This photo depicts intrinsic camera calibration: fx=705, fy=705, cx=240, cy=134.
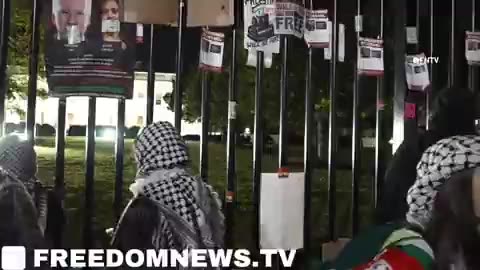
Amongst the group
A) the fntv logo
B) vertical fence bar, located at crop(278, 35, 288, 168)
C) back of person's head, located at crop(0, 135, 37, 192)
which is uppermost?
the fntv logo

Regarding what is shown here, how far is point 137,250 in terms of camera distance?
187 centimetres

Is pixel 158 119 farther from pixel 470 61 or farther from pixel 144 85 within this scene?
pixel 470 61

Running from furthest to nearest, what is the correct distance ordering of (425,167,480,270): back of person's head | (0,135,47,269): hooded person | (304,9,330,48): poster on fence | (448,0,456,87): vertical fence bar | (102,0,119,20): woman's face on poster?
1. (448,0,456,87): vertical fence bar
2. (304,9,330,48): poster on fence
3. (102,0,119,20): woman's face on poster
4. (0,135,47,269): hooded person
5. (425,167,480,270): back of person's head

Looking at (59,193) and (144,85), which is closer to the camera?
(59,193)

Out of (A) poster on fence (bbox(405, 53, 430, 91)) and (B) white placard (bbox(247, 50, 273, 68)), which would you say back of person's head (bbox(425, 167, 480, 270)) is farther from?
(A) poster on fence (bbox(405, 53, 430, 91))

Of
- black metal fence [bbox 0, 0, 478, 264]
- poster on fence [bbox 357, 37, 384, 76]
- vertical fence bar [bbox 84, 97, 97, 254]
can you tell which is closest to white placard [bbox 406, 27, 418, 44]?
black metal fence [bbox 0, 0, 478, 264]

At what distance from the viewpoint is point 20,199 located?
6.20 feet

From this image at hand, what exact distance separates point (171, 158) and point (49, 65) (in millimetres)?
516

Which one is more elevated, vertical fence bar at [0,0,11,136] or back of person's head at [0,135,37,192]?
vertical fence bar at [0,0,11,136]

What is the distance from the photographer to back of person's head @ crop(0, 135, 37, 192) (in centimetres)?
194

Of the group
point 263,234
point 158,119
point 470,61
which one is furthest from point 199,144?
point 470,61

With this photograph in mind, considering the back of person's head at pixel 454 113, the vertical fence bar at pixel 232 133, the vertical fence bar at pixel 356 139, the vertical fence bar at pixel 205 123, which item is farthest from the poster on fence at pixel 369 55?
the vertical fence bar at pixel 205 123

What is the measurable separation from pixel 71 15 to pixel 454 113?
135 centimetres

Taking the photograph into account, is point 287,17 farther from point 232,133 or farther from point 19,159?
point 19,159
